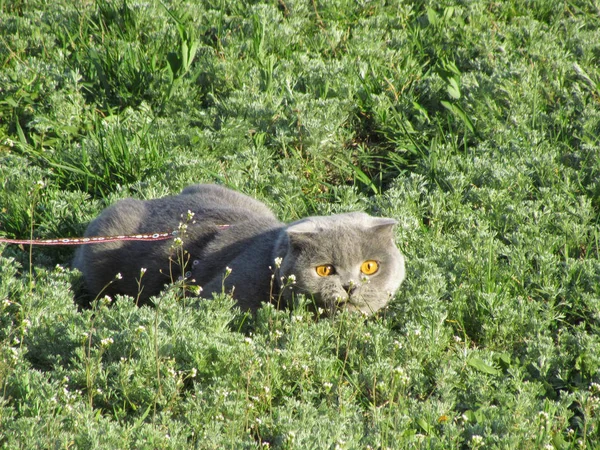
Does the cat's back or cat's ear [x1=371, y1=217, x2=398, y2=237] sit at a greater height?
cat's ear [x1=371, y1=217, x2=398, y2=237]

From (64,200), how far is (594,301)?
3.46m

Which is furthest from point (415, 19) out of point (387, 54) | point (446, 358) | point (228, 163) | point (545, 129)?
point (446, 358)

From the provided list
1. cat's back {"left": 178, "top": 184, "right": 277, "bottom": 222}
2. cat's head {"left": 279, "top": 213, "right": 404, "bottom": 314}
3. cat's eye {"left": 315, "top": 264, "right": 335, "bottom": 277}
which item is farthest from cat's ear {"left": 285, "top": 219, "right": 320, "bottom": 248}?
cat's back {"left": 178, "top": 184, "right": 277, "bottom": 222}

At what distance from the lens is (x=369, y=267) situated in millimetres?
3865

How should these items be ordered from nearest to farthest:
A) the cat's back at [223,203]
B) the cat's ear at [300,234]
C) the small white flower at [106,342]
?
the small white flower at [106,342], the cat's ear at [300,234], the cat's back at [223,203]

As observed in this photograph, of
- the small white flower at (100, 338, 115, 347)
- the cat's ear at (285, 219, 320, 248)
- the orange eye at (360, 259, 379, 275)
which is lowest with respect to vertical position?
the small white flower at (100, 338, 115, 347)

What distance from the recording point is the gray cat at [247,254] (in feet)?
12.4

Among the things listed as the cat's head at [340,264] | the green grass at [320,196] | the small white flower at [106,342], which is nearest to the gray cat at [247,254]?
the cat's head at [340,264]

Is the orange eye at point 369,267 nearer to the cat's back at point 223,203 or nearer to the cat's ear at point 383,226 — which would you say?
the cat's ear at point 383,226

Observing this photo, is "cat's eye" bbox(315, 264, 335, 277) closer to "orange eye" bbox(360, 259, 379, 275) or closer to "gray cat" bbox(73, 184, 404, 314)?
"gray cat" bbox(73, 184, 404, 314)

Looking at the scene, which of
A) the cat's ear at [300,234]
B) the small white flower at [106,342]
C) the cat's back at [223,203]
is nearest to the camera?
the small white flower at [106,342]

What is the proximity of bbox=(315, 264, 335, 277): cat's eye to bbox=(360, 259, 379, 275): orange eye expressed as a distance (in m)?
0.16

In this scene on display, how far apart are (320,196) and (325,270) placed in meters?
1.54

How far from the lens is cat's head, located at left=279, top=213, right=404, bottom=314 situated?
3.76 meters
